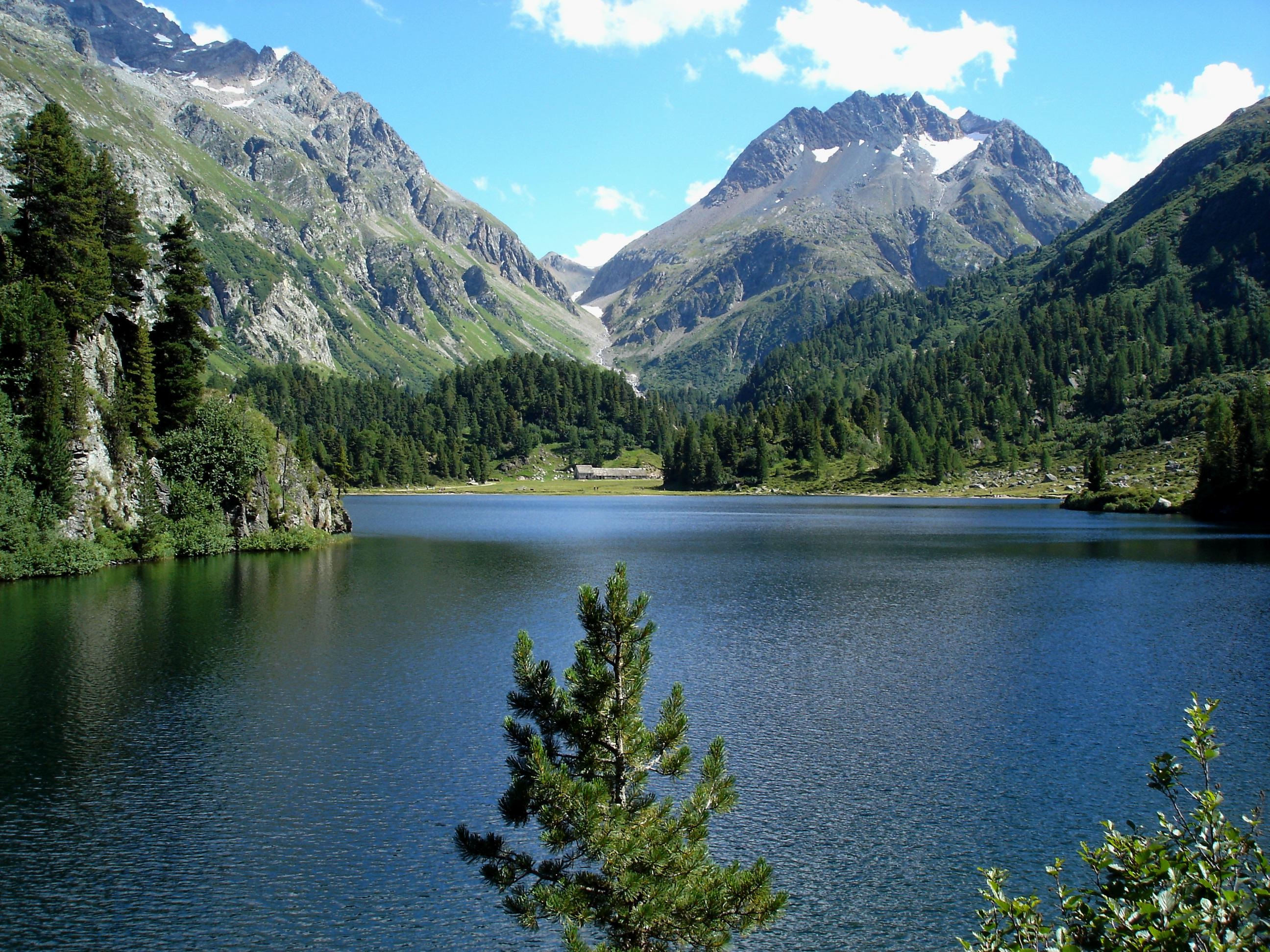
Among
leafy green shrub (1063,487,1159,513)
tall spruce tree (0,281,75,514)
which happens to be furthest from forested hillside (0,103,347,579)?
leafy green shrub (1063,487,1159,513)

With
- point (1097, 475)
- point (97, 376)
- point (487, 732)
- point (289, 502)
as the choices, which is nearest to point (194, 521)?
point (97, 376)

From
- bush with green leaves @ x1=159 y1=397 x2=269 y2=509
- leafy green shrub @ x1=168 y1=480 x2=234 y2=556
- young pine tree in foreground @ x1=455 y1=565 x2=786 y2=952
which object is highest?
bush with green leaves @ x1=159 y1=397 x2=269 y2=509

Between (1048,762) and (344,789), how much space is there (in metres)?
22.1

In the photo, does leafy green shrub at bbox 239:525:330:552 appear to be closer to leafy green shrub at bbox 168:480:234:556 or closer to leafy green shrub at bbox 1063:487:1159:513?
leafy green shrub at bbox 168:480:234:556

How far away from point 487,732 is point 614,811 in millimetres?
18805

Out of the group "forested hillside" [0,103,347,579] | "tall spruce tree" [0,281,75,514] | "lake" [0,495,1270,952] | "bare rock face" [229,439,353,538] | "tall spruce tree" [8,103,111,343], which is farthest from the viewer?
"bare rock face" [229,439,353,538]

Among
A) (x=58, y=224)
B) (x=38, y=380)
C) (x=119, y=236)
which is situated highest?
(x=119, y=236)

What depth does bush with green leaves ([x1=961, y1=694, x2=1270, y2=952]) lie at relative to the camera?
825 centimetres

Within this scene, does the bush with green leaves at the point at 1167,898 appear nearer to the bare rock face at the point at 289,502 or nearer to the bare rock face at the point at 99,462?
the bare rock face at the point at 99,462

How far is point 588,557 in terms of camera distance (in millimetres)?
83812

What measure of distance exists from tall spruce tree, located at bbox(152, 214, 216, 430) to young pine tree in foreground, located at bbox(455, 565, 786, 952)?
269ft

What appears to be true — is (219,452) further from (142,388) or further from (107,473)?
(107,473)

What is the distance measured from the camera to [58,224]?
72500 millimetres

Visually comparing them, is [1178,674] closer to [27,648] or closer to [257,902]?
[257,902]
